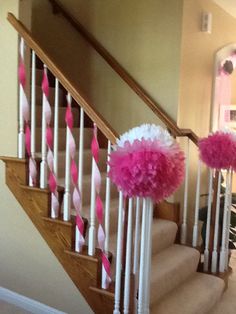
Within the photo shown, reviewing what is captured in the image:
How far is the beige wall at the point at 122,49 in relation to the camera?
130 inches

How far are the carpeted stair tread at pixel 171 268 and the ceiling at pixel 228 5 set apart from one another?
2.34 metres

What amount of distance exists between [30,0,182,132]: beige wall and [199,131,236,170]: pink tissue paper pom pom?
578mm

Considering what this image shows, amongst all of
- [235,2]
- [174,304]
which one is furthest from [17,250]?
[235,2]

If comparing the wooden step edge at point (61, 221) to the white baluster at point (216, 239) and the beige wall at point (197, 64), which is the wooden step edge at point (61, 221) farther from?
the beige wall at point (197, 64)

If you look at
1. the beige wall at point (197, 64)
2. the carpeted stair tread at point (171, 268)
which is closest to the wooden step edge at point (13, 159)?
the carpeted stair tread at point (171, 268)

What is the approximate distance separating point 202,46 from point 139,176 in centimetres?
229

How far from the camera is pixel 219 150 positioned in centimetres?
275

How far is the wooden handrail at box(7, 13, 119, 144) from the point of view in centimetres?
219

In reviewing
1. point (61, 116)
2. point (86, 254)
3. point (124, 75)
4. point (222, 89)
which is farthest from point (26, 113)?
point (222, 89)

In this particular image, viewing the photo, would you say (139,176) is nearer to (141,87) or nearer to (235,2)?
(141,87)

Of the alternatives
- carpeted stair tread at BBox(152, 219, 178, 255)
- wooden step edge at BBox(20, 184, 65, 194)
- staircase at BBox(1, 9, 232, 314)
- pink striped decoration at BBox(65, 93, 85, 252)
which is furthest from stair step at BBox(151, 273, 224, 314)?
wooden step edge at BBox(20, 184, 65, 194)

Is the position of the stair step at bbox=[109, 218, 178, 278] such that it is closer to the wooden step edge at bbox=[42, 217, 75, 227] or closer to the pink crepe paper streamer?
the wooden step edge at bbox=[42, 217, 75, 227]

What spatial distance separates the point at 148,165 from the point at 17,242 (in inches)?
58.4

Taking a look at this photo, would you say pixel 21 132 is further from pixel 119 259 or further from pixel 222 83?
pixel 222 83
